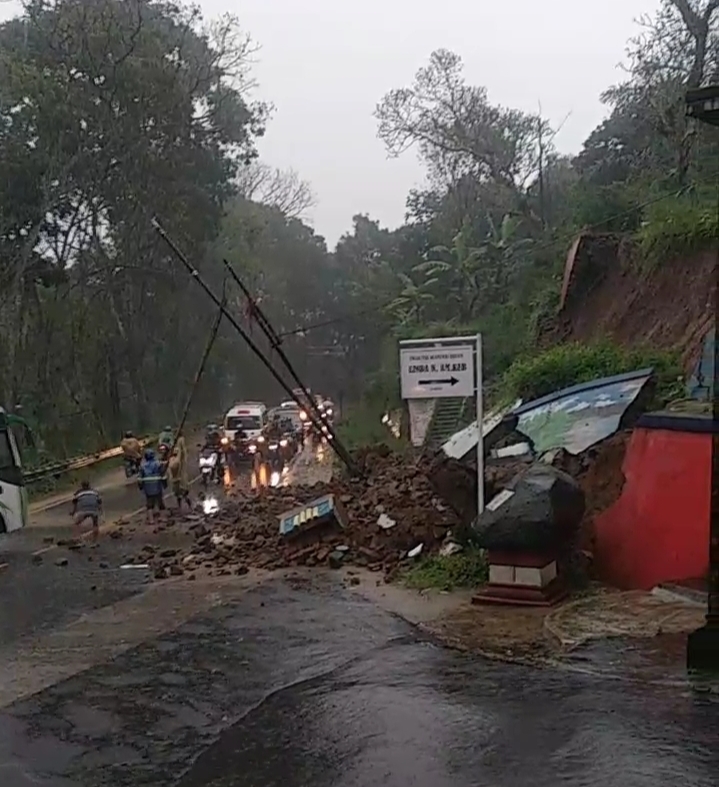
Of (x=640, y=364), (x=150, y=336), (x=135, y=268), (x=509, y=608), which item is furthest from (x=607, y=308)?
(x=150, y=336)

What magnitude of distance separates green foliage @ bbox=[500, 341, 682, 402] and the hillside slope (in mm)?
488

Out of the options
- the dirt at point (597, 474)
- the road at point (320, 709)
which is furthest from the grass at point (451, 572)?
the dirt at point (597, 474)

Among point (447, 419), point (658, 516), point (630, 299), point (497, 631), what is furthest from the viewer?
point (447, 419)

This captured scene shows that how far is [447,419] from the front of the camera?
27953mm

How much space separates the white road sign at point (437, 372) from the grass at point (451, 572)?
1.97 m

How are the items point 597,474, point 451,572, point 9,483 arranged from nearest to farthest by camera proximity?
point 451,572 → point 597,474 → point 9,483

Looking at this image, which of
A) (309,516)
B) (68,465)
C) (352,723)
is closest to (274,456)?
(68,465)

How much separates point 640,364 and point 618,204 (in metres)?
10.6

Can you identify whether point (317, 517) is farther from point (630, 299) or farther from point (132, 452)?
point (132, 452)

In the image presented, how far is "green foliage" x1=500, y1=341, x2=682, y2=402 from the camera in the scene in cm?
1778

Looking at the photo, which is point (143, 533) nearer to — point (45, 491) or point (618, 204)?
point (45, 491)

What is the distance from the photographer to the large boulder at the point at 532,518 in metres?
10.8

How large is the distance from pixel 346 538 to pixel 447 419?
13.1m

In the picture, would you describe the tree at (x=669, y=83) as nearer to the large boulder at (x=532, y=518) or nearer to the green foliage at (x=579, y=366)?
the green foliage at (x=579, y=366)
